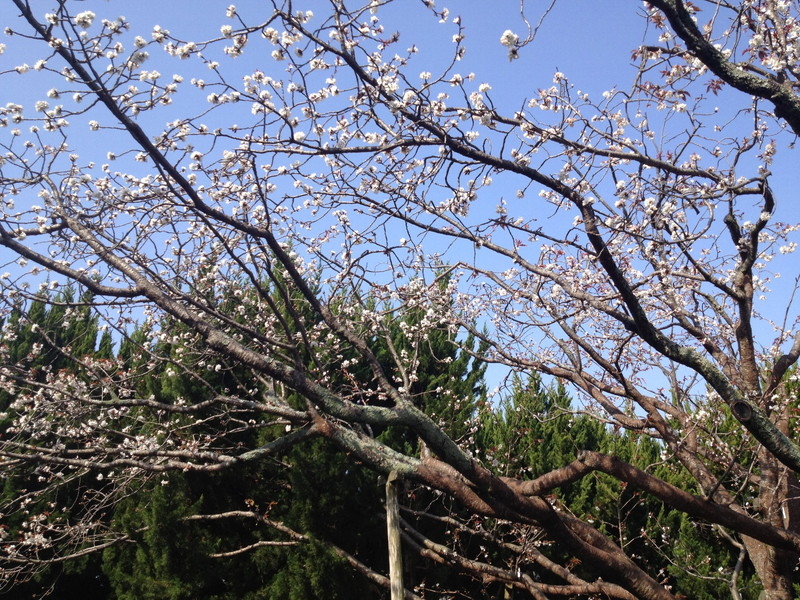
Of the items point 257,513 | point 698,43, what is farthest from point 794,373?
point 257,513

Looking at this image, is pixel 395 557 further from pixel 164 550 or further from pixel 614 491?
pixel 164 550

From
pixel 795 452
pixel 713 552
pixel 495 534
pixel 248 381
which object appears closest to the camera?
pixel 795 452

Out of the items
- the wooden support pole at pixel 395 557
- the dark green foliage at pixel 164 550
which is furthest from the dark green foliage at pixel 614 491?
the dark green foliage at pixel 164 550

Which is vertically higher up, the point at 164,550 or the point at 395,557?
the point at 164,550

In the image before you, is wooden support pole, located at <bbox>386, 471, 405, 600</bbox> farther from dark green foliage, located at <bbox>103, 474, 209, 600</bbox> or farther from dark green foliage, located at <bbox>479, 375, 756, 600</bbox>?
dark green foliage, located at <bbox>103, 474, 209, 600</bbox>

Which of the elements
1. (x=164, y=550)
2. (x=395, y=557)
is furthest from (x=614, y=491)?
(x=164, y=550)

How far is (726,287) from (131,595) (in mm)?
6257

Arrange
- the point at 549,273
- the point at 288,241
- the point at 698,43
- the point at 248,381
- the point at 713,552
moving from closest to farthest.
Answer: the point at 698,43, the point at 549,273, the point at 288,241, the point at 713,552, the point at 248,381

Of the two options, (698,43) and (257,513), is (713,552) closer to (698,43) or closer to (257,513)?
(257,513)

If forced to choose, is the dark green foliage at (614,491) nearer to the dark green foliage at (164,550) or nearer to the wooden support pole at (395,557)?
the wooden support pole at (395,557)

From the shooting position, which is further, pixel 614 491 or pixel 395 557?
pixel 614 491

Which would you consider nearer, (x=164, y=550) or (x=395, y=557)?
(x=395, y=557)

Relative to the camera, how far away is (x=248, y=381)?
7.70 metres

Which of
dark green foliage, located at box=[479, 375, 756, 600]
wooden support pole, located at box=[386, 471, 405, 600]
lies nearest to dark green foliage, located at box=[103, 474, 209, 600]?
dark green foliage, located at box=[479, 375, 756, 600]
